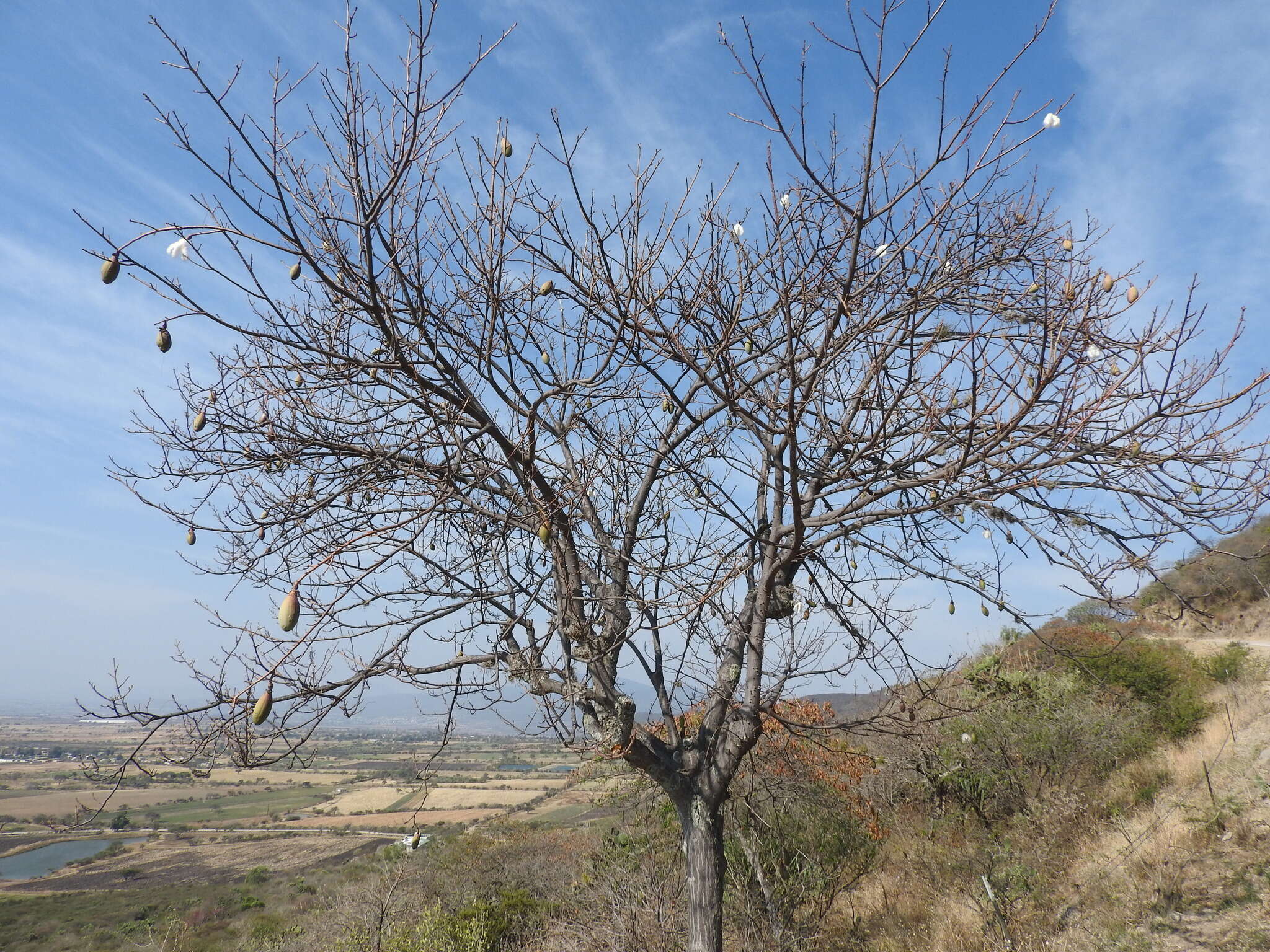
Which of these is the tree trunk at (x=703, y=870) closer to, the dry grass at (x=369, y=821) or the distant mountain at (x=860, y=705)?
the distant mountain at (x=860, y=705)

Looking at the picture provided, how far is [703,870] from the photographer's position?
4.16 metres

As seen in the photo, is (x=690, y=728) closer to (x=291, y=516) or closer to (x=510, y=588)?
(x=510, y=588)

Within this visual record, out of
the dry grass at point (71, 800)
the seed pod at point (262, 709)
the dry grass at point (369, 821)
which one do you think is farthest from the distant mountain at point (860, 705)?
the dry grass at point (71, 800)

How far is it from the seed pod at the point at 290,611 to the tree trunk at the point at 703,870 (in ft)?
9.91

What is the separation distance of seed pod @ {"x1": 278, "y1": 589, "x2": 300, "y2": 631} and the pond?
50.5 m

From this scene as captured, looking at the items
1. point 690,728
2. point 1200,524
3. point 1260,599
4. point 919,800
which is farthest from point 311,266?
point 1260,599

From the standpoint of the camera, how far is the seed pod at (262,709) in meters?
2.20

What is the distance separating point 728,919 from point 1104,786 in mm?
6666

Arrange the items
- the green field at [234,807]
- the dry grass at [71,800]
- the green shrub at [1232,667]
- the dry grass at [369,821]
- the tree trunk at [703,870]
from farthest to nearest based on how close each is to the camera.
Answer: the green field at [234,807]
the dry grass at [71,800]
the dry grass at [369,821]
the green shrub at [1232,667]
the tree trunk at [703,870]

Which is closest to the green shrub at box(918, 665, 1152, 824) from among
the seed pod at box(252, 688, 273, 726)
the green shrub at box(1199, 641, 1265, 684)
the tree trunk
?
the green shrub at box(1199, 641, 1265, 684)

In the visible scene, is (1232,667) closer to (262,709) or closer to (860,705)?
(860,705)

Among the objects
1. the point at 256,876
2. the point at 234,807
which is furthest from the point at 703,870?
the point at 234,807

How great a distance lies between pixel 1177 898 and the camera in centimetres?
657

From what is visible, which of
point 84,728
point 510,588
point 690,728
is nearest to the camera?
point 510,588
